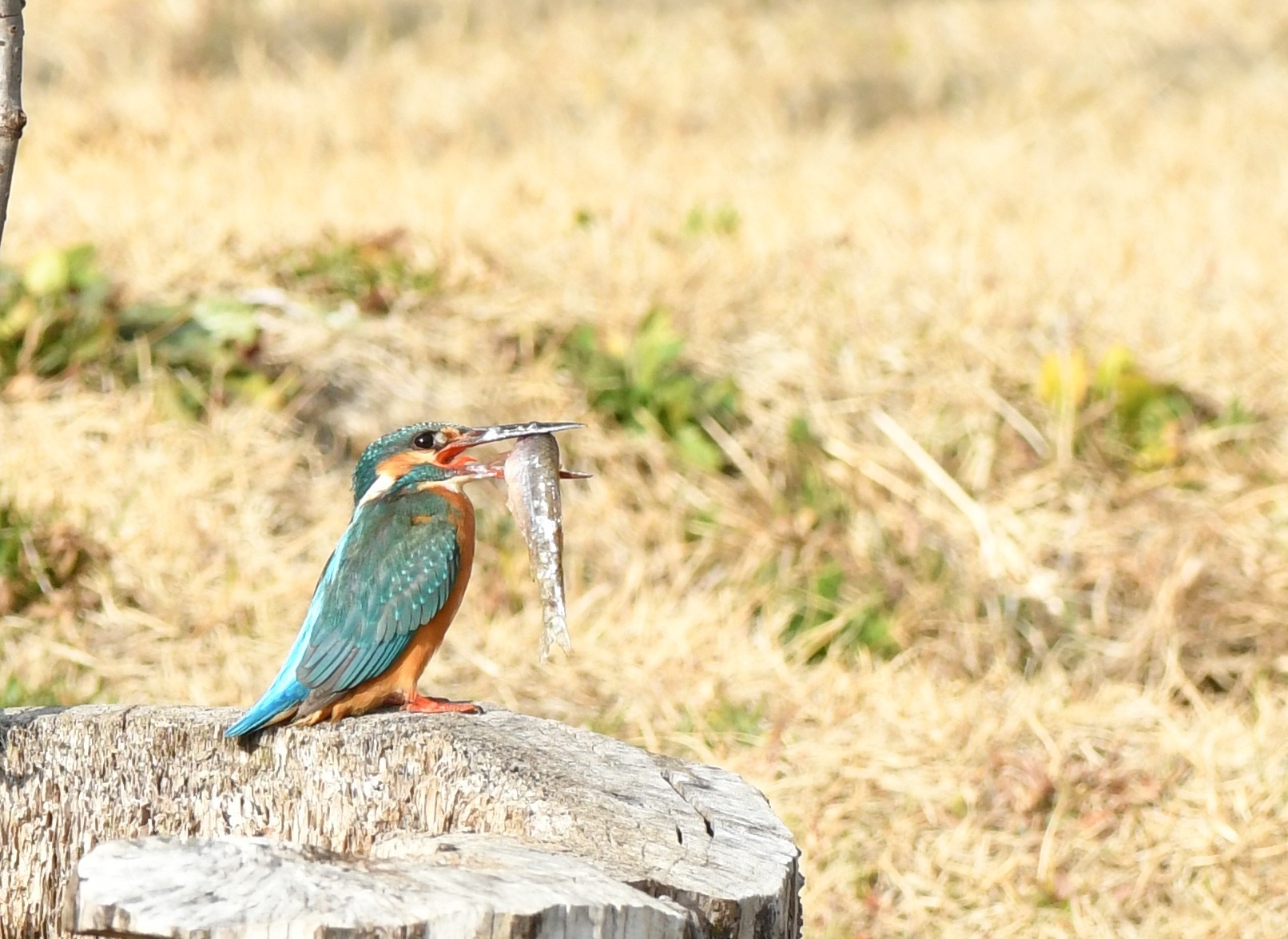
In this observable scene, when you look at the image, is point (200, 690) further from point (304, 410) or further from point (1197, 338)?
point (1197, 338)

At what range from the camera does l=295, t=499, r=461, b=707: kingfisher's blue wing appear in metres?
2.37

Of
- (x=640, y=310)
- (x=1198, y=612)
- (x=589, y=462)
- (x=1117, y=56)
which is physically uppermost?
(x=1117, y=56)

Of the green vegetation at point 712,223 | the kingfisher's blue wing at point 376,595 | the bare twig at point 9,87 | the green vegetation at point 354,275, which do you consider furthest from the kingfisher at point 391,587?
the green vegetation at point 712,223

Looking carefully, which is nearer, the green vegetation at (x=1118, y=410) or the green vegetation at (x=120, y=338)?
the green vegetation at (x=120, y=338)

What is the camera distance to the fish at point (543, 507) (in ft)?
7.95

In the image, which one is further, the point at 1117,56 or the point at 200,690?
the point at 1117,56

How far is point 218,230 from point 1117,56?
514 cm

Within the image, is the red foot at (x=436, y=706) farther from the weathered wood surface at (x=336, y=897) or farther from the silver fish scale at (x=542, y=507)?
the weathered wood surface at (x=336, y=897)

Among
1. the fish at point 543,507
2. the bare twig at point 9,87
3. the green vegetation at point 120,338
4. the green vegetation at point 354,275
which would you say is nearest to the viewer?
the bare twig at point 9,87

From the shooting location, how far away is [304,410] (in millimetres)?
4660

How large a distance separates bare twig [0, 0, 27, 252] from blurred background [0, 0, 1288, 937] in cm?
172

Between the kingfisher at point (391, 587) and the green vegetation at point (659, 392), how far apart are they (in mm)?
2097

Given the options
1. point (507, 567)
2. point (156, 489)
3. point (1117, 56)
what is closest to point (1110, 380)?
point (507, 567)

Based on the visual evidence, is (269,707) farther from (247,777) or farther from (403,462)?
(403,462)
